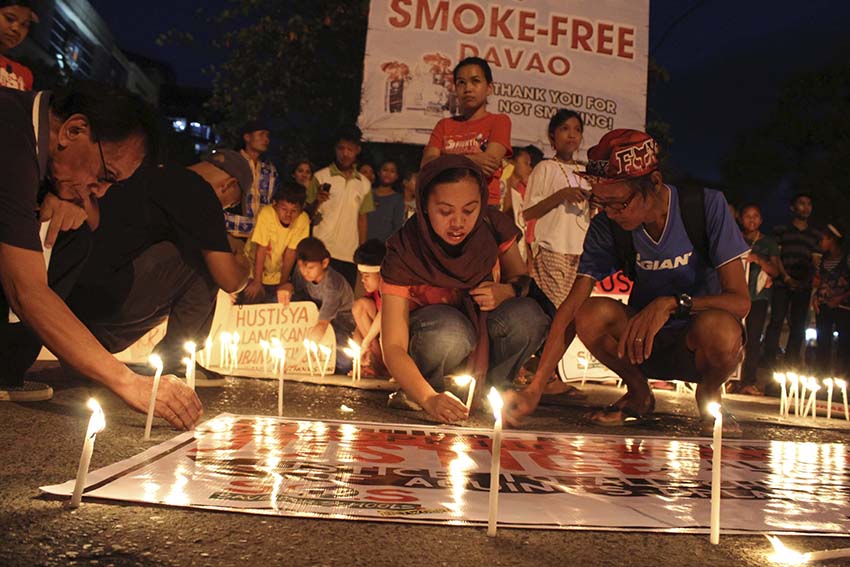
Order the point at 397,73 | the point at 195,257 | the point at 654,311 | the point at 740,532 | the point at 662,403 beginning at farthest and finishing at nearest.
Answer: the point at 397,73
the point at 662,403
the point at 195,257
the point at 654,311
the point at 740,532

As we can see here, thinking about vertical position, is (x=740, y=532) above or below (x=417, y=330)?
below

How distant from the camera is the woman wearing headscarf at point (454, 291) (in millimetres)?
3889

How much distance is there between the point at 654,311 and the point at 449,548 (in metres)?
2.22

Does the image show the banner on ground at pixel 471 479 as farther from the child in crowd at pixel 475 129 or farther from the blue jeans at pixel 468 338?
the child in crowd at pixel 475 129

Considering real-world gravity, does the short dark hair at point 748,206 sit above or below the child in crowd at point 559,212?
above

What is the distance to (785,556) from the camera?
1.74m

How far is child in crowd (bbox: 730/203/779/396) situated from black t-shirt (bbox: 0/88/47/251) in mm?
5800

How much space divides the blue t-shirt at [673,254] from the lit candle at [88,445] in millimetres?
2783

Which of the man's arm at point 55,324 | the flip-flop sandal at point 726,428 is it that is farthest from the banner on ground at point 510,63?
the man's arm at point 55,324

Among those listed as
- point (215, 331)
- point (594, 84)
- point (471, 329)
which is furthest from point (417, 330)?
point (594, 84)

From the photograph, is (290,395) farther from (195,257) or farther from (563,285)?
(563,285)

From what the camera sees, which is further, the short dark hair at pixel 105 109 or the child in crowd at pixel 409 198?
the child in crowd at pixel 409 198

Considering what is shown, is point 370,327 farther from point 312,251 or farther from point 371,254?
point 312,251

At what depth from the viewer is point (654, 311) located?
3691 millimetres
